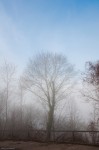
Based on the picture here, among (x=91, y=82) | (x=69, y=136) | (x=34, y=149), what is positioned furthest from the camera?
(x=69, y=136)

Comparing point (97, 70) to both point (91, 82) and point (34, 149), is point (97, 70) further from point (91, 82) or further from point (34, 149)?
point (34, 149)

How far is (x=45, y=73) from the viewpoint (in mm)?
29250

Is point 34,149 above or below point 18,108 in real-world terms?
below

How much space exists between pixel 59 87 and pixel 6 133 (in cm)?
1059

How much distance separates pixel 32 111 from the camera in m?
49.1

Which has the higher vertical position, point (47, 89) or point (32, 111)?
point (47, 89)

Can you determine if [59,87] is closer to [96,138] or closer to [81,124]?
[96,138]

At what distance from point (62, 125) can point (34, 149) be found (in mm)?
27921

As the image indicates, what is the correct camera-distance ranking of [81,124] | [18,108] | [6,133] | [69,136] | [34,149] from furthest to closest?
[81,124]
[18,108]
[6,133]
[69,136]
[34,149]

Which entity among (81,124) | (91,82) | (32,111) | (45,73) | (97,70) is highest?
(45,73)

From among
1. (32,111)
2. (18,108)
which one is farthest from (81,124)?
(18,108)

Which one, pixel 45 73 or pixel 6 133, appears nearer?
pixel 6 133

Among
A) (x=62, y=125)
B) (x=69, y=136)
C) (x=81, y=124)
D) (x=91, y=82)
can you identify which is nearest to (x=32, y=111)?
(x=62, y=125)

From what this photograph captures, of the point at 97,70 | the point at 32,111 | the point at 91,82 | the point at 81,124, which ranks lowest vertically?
the point at 81,124
